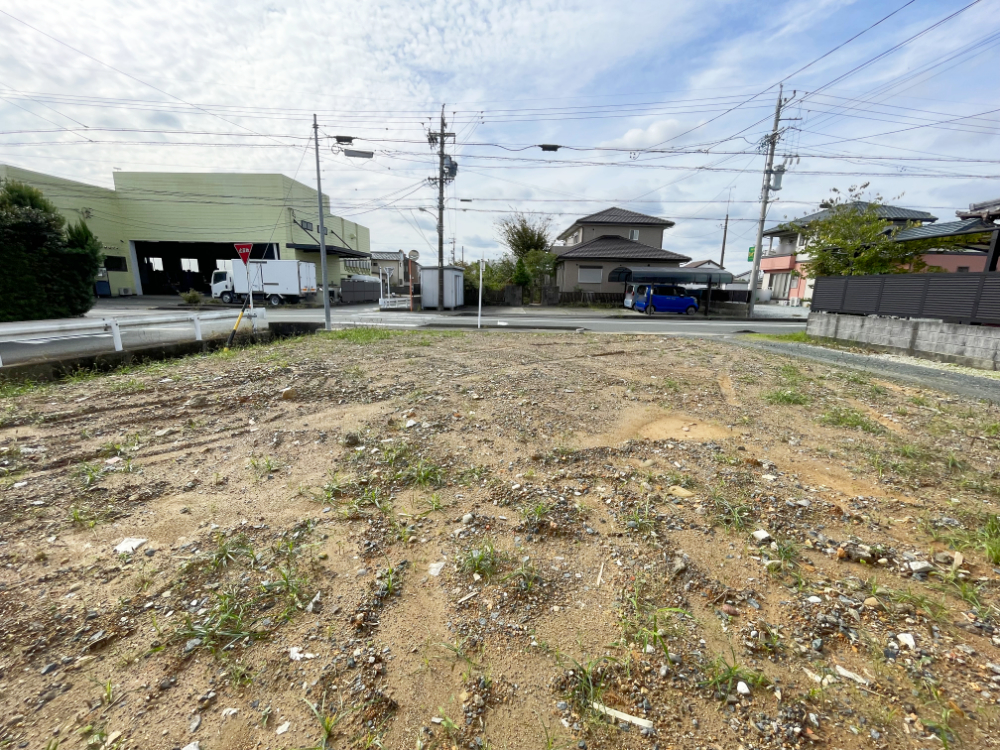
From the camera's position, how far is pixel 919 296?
9586 mm

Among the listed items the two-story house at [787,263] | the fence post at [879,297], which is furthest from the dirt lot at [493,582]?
the two-story house at [787,263]

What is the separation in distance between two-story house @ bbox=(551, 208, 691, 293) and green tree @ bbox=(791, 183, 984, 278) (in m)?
13.7

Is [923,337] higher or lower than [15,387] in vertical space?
higher

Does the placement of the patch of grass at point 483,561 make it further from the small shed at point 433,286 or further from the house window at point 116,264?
the house window at point 116,264

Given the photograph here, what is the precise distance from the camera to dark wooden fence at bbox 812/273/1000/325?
27.3ft

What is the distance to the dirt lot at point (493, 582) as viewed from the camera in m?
1.70

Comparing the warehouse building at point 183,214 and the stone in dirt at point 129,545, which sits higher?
the warehouse building at point 183,214

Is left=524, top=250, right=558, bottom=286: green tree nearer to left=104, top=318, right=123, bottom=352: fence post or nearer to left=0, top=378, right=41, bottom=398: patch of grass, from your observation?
left=104, top=318, right=123, bottom=352: fence post

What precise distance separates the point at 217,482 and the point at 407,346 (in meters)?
7.10

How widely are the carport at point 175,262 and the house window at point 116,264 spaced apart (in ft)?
2.43

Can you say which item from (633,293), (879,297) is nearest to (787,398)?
(879,297)

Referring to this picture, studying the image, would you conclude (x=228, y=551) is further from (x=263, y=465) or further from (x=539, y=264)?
(x=539, y=264)

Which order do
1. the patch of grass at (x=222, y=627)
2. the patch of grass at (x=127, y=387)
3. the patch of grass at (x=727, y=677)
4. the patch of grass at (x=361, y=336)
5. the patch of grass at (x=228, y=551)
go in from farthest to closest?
1. the patch of grass at (x=361, y=336)
2. the patch of grass at (x=127, y=387)
3. the patch of grass at (x=228, y=551)
4. the patch of grass at (x=222, y=627)
5. the patch of grass at (x=727, y=677)

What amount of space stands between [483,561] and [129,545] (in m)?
2.25
